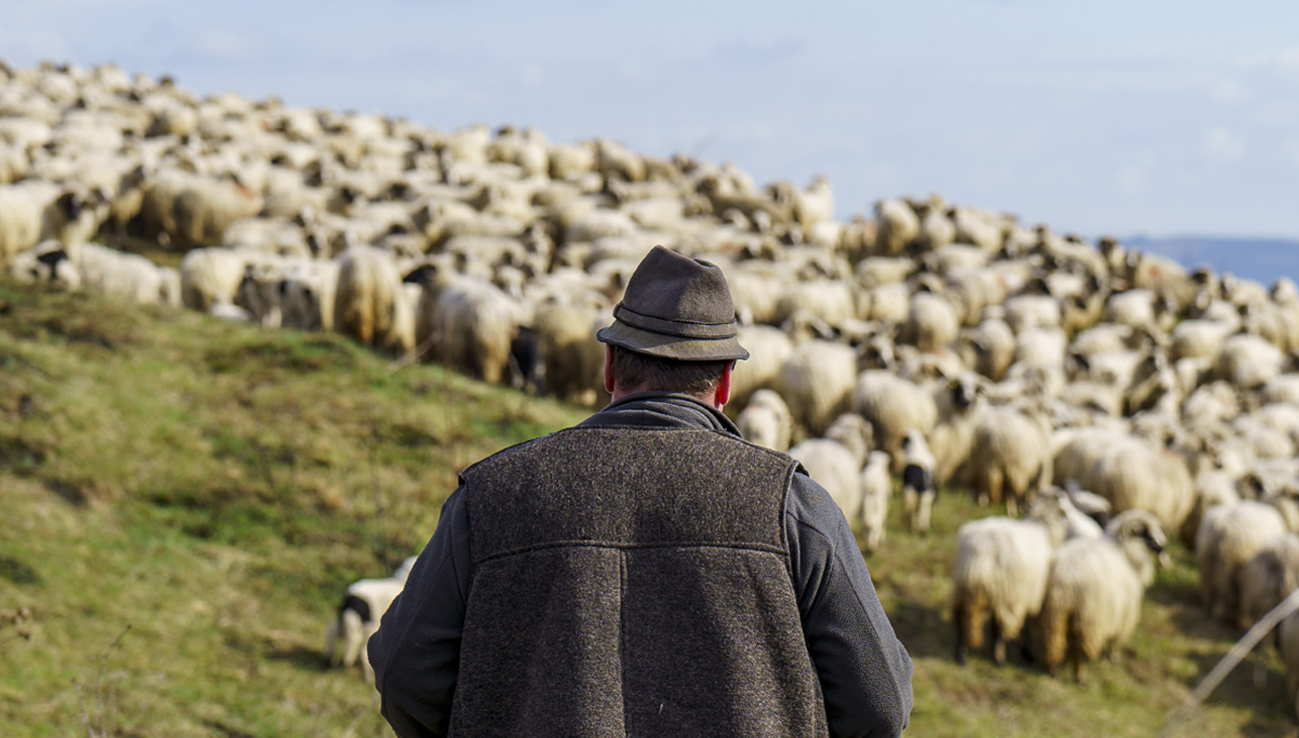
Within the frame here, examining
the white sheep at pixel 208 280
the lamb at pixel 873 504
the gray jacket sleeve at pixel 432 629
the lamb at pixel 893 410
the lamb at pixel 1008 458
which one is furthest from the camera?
the white sheep at pixel 208 280

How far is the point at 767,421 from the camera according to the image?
12.2m

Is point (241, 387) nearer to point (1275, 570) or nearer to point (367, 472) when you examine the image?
point (367, 472)

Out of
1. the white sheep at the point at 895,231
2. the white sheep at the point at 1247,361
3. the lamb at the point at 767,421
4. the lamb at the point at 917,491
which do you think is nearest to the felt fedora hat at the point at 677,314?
the lamb at the point at 767,421

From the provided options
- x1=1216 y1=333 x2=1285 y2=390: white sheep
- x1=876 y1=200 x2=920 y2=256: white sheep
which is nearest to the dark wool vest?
x1=1216 y1=333 x2=1285 y2=390: white sheep

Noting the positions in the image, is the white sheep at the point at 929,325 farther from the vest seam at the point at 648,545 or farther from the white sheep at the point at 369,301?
the vest seam at the point at 648,545

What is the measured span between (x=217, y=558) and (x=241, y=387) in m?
2.84

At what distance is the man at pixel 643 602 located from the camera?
87.4 inches

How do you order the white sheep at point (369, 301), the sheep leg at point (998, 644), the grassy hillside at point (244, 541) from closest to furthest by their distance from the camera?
the grassy hillside at point (244, 541) < the sheep leg at point (998, 644) < the white sheep at point (369, 301)

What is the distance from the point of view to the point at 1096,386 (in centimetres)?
1694

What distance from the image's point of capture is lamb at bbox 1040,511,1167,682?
30.4 feet

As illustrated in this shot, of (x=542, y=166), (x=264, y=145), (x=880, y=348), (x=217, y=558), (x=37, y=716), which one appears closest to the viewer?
(x=37, y=716)

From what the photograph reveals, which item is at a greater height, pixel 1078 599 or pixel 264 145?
pixel 264 145

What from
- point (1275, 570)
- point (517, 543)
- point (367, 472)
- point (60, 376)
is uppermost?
point (517, 543)

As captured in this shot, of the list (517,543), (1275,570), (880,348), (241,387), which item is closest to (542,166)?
(880,348)
